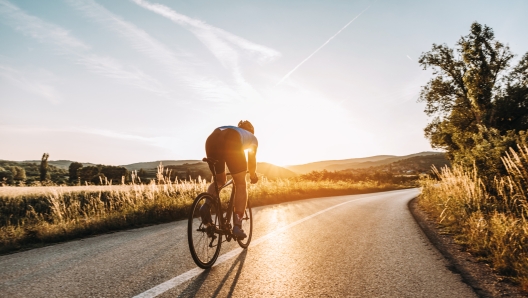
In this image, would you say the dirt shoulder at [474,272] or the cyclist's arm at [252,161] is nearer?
the dirt shoulder at [474,272]

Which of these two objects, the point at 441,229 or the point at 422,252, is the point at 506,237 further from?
the point at 441,229

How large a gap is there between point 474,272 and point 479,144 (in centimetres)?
904

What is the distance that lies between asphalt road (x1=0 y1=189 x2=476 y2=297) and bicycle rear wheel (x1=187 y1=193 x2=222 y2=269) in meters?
0.14

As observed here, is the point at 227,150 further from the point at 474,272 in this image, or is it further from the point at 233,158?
the point at 474,272

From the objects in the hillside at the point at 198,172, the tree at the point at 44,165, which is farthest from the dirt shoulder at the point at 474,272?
the tree at the point at 44,165

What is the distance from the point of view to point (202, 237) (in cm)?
407

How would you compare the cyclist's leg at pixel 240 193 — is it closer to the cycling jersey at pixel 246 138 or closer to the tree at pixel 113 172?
the cycling jersey at pixel 246 138

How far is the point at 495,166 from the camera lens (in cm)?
953

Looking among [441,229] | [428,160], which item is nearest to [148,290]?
[441,229]

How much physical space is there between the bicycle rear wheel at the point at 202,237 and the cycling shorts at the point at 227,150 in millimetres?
477

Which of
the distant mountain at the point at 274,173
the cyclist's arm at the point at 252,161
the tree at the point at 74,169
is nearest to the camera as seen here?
the cyclist's arm at the point at 252,161

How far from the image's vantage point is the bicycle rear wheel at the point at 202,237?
3805 mm

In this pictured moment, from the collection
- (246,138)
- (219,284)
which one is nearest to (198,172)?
(246,138)

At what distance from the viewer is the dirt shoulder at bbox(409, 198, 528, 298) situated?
328 centimetres
